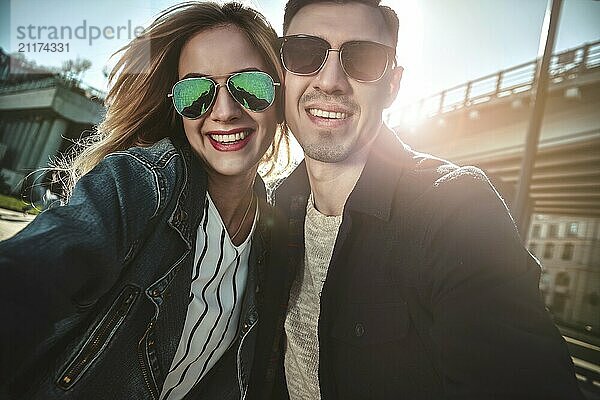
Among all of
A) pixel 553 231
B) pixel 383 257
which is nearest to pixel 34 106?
pixel 383 257

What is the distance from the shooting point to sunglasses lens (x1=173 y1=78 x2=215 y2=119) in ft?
8.09

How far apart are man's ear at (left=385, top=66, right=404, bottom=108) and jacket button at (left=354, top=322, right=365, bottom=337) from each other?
54.2 inches

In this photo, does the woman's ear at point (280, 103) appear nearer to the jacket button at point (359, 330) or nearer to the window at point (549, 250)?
the jacket button at point (359, 330)

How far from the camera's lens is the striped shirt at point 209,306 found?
234cm

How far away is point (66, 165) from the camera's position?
10.00 feet

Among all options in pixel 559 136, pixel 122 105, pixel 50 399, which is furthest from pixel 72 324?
pixel 559 136

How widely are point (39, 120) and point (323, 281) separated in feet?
55.1

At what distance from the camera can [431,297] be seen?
1.83 metres

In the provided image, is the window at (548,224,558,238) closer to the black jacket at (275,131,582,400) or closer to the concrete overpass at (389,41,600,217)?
the concrete overpass at (389,41,600,217)

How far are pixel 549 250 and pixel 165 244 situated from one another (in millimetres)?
33470

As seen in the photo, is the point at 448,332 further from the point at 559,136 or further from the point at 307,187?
the point at 559,136

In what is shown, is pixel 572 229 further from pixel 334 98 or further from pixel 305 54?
pixel 305 54

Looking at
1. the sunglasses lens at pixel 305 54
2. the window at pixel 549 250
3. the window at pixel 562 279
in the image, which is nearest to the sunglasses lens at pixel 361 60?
the sunglasses lens at pixel 305 54

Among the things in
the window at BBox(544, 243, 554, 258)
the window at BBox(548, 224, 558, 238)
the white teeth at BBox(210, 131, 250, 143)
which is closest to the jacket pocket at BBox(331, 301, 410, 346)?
the white teeth at BBox(210, 131, 250, 143)
